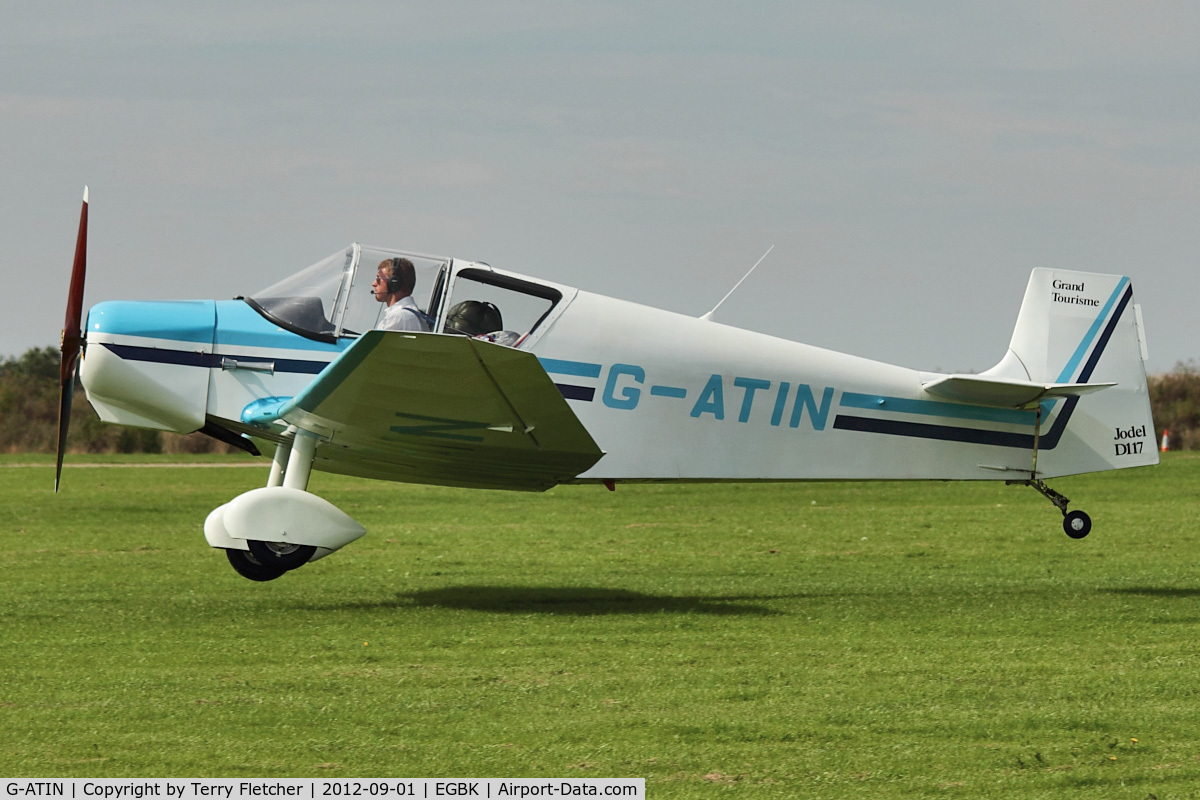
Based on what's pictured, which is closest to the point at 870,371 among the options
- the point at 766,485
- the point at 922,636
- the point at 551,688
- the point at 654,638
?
the point at 922,636

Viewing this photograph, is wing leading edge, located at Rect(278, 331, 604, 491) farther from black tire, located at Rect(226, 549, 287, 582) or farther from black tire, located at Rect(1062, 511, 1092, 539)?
black tire, located at Rect(1062, 511, 1092, 539)

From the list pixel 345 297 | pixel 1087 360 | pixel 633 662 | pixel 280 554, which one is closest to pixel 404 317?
pixel 345 297

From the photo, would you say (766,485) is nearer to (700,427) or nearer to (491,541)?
(491,541)

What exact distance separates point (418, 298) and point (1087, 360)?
5.32 meters

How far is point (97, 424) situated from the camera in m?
31.1

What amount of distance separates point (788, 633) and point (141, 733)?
3.97 metres

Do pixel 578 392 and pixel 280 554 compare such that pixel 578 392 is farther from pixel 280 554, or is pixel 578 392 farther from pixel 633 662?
pixel 633 662

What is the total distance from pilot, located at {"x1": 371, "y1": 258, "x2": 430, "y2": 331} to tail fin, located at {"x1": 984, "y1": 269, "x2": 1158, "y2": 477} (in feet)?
14.8

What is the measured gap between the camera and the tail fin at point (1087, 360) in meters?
9.69

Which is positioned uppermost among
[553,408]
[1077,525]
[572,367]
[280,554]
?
[572,367]

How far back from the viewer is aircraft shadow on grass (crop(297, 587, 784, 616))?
27.9 feet

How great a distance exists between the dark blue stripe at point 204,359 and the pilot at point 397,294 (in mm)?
595
